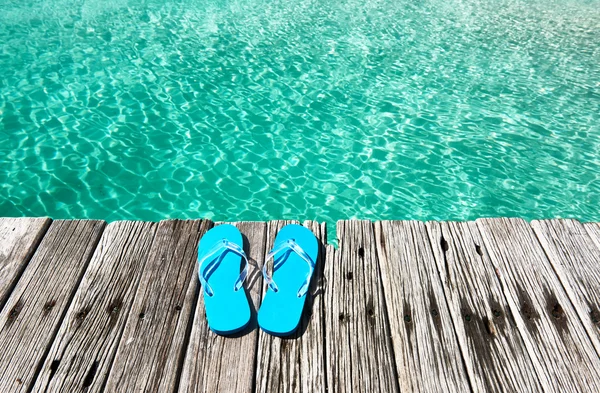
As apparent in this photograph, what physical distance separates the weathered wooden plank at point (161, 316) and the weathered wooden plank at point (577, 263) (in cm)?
189

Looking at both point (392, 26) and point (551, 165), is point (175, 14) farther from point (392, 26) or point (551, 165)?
point (551, 165)

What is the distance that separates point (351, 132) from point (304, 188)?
1212mm

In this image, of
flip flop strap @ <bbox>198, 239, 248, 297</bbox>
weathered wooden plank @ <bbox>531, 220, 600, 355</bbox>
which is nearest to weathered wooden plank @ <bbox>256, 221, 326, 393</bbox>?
flip flop strap @ <bbox>198, 239, 248, 297</bbox>

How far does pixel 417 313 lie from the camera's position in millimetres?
2117

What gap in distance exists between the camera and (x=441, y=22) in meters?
8.74

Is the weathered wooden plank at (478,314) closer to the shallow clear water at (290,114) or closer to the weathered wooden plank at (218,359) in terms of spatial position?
the weathered wooden plank at (218,359)

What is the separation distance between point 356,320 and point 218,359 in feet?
2.15

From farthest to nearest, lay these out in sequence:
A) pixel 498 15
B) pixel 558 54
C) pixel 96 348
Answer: pixel 498 15 → pixel 558 54 → pixel 96 348

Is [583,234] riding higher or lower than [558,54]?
higher

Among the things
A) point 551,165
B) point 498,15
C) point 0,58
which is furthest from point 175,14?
point 551,165

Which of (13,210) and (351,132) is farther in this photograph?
(351,132)

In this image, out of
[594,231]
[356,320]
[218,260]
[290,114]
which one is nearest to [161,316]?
[218,260]

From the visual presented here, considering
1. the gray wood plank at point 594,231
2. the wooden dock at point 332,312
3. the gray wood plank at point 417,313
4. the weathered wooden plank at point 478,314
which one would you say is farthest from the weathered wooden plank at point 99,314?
the gray wood plank at point 594,231

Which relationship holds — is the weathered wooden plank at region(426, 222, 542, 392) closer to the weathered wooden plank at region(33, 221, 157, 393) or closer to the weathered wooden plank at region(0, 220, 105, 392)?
the weathered wooden plank at region(33, 221, 157, 393)
